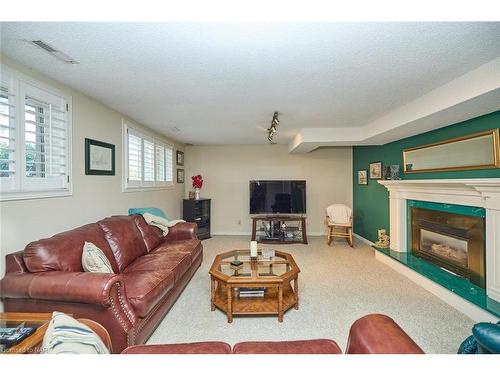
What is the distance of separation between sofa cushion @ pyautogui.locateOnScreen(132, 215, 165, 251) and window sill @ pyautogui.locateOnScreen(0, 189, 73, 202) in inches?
35.2

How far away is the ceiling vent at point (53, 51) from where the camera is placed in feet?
5.35

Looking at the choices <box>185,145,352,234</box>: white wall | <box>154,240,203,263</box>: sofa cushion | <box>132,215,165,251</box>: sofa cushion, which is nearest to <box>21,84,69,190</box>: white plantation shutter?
<box>132,215,165,251</box>: sofa cushion

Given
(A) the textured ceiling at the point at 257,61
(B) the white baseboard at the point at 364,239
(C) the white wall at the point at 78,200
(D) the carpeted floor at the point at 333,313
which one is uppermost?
(A) the textured ceiling at the point at 257,61

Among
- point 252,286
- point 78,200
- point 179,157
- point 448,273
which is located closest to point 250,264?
point 252,286

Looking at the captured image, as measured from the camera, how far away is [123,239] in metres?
2.63

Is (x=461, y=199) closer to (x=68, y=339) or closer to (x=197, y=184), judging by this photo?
(x=68, y=339)

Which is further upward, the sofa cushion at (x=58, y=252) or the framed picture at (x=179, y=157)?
the framed picture at (x=179, y=157)

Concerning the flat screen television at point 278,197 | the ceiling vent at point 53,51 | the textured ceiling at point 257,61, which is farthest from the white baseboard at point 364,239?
the ceiling vent at point 53,51

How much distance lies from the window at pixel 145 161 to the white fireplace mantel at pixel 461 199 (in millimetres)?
4218

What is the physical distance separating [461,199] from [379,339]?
275 cm

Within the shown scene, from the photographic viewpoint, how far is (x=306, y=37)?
155 cm

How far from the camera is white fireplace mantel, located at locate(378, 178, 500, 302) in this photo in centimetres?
229

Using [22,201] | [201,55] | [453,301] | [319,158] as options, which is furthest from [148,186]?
[453,301]

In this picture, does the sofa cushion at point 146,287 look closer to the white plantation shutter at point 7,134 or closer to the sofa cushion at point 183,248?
the sofa cushion at point 183,248
